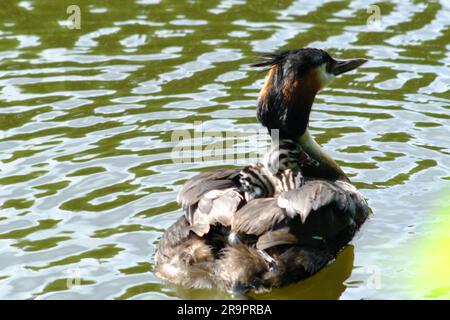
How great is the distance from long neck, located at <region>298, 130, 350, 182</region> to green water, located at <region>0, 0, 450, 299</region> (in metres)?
0.44

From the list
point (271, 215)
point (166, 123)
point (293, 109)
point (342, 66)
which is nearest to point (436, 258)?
point (271, 215)

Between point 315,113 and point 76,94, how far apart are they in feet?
8.70

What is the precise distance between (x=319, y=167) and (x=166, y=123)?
2329mm

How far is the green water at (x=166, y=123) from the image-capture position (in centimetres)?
818

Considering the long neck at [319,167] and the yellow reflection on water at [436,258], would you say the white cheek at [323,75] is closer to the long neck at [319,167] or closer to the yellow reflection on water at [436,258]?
the long neck at [319,167]

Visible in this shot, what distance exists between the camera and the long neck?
920 centimetres

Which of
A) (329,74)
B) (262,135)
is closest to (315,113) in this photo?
(262,135)

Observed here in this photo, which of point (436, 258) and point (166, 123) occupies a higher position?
point (166, 123)

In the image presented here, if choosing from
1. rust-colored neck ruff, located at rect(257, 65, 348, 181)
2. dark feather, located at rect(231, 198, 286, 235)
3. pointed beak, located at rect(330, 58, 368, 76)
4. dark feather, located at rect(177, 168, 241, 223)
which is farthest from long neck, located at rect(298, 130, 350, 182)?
dark feather, located at rect(231, 198, 286, 235)

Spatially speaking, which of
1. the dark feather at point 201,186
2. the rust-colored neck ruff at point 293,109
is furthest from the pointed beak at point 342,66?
the dark feather at point 201,186

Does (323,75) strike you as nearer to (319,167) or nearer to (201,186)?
(319,167)

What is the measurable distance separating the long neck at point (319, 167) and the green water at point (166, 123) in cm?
44

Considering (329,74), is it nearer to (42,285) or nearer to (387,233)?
(387,233)

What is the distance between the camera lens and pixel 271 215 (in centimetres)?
784
